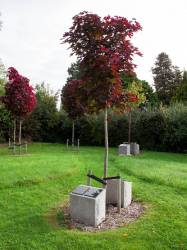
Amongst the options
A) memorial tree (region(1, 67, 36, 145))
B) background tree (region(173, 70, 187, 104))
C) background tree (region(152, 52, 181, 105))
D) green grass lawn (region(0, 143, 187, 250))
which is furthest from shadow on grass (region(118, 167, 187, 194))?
background tree (region(152, 52, 181, 105))

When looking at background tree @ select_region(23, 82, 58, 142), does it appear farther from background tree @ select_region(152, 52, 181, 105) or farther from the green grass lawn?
background tree @ select_region(152, 52, 181, 105)

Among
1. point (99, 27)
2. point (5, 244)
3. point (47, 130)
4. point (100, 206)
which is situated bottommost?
point (5, 244)

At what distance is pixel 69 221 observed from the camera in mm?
6023

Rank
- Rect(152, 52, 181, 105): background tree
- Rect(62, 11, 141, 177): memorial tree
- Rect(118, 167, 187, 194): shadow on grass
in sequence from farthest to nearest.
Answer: Rect(152, 52, 181, 105): background tree
Rect(118, 167, 187, 194): shadow on grass
Rect(62, 11, 141, 177): memorial tree

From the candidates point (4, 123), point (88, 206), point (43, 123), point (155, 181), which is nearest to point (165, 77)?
point (43, 123)

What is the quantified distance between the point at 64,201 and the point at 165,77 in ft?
138

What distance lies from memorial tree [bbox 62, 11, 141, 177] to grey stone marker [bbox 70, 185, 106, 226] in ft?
5.81

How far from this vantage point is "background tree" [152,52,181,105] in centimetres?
4534

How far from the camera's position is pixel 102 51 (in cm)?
639

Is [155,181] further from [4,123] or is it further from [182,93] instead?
[182,93]

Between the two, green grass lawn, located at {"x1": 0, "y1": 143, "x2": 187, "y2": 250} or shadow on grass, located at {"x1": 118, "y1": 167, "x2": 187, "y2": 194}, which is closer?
green grass lawn, located at {"x1": 0, "y1": 143, "x2": 187, "y2": 250}

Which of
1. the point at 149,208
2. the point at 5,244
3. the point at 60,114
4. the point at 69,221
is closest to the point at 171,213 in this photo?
the point at 149,208

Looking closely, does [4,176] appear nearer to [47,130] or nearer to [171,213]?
[171,213]

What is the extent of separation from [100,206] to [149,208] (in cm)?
148
